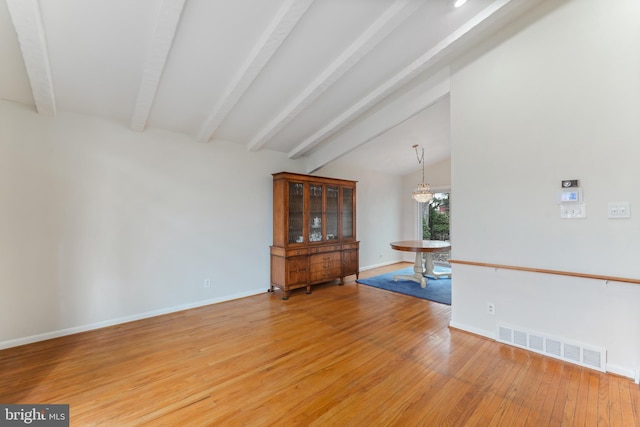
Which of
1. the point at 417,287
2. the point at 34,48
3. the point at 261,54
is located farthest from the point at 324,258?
the point at 34,48

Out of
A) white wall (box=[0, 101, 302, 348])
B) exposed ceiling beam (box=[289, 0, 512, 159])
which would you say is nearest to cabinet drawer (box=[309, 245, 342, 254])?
white wall (box=[0, 101, 302, 348])

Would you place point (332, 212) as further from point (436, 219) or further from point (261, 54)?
point (436, 219)

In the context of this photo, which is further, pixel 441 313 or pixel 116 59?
pixel 441 313

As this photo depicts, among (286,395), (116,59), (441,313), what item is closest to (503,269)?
(441,313)

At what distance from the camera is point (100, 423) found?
1.60 meters

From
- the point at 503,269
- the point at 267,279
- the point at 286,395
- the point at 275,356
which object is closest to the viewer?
the point at 286,395

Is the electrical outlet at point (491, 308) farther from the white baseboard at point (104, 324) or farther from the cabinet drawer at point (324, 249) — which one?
the white baseboard at point (104, 324)

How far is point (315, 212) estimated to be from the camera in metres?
4.48

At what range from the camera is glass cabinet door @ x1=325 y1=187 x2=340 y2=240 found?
4.66m

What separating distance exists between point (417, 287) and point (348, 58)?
3.70 meters

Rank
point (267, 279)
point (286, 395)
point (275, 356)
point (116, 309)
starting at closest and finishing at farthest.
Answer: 1. point (286, 395)
2. point (275, 356)
3. point (116, 309)
4. point (267, 279)

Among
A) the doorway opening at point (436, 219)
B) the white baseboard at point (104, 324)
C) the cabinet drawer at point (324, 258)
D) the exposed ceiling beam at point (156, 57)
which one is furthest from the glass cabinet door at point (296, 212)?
the doorway opening at point (436, 219)

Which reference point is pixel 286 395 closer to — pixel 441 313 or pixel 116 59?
pixel 441 313

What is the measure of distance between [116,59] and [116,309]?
2.65 meters
